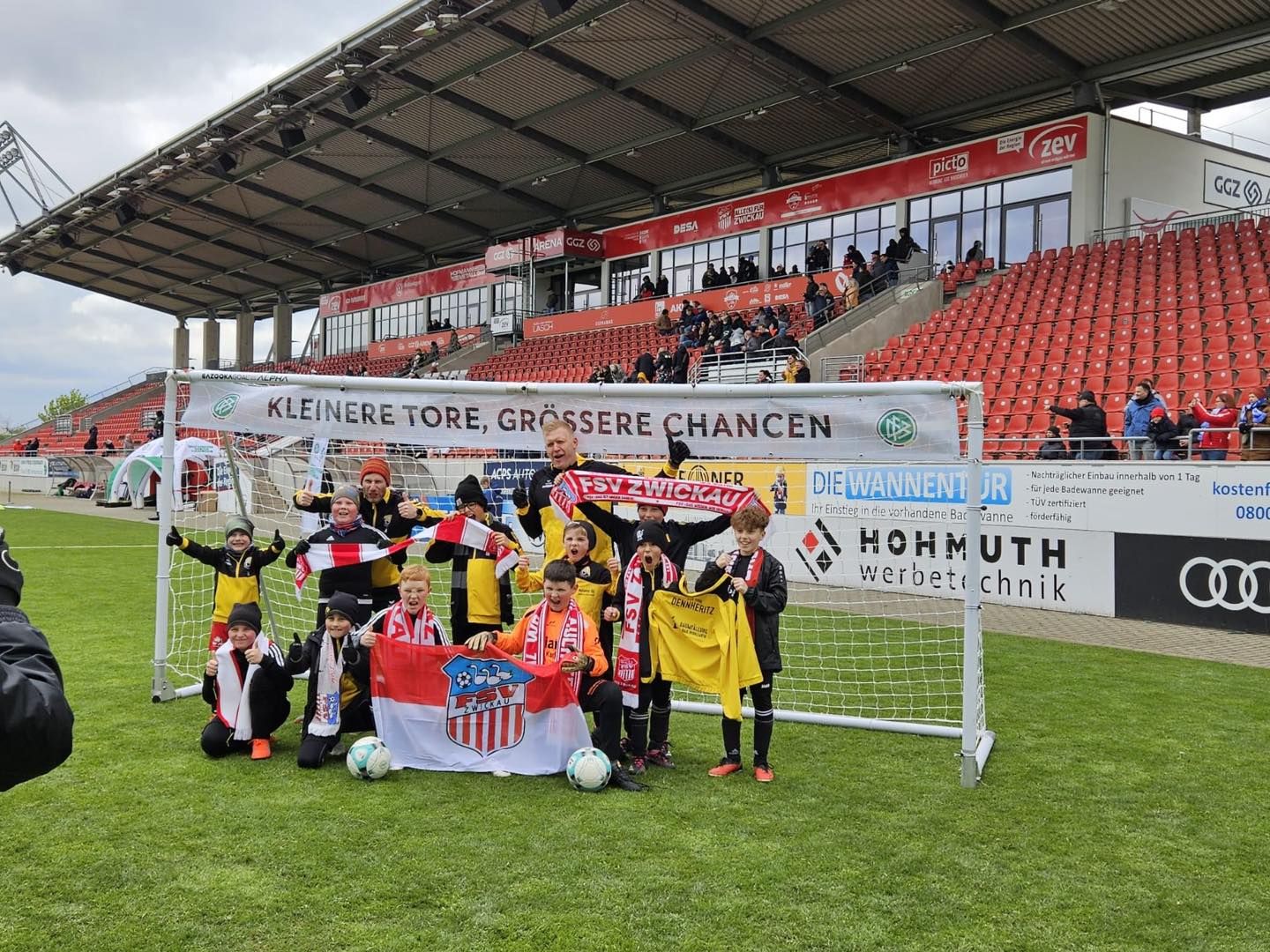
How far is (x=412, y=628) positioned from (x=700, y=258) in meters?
25.8

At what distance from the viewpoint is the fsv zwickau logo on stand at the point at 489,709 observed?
19.4 ft

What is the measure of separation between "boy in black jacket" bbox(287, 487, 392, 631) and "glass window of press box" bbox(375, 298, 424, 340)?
121ft

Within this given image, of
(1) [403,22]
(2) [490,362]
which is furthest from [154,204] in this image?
(1) [403,22]

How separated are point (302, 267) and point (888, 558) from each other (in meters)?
40.3

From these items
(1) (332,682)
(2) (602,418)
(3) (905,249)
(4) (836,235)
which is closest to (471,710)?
(1) (332,682)

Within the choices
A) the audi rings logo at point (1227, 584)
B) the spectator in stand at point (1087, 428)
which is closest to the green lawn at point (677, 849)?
the audi rings logo at point (1227, 584)

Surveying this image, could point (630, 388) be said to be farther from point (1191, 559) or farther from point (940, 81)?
point (940, 81)

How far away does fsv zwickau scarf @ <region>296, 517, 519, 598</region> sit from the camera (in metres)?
6.68

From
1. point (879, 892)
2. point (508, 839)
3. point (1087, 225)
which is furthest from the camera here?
point (1087, 225)

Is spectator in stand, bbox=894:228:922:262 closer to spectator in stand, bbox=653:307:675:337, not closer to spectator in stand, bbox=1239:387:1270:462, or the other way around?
spectator in stand, bbox=653:307:675:337

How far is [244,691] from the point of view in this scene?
613 cm

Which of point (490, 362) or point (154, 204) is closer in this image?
point (490, 362)

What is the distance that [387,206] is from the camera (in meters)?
36.7

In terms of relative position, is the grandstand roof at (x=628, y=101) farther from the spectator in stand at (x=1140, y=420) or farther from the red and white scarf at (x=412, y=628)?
the red and white scarf at (x=412, y=628)
